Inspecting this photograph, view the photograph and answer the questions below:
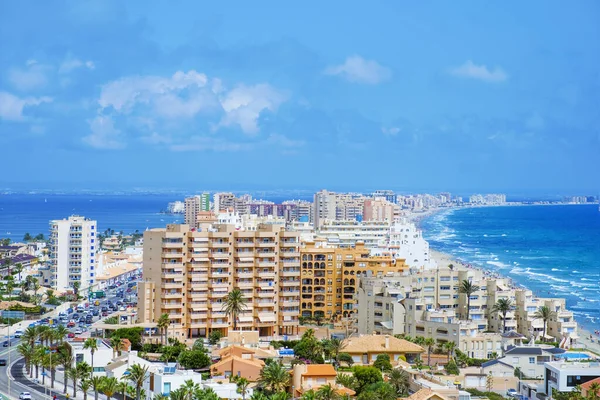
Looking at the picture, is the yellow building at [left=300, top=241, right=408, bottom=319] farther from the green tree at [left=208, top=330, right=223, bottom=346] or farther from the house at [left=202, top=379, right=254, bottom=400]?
the house at [left=202, top=379, right=254, bottom=400]

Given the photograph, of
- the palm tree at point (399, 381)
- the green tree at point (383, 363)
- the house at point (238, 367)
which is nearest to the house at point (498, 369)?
the green tree at point (383, 363)

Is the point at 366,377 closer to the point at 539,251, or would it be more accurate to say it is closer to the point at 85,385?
the point at 85,385

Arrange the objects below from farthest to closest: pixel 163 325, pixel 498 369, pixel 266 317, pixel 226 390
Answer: pixel 266 317, pixel 163 325, pixel 498 369, pixel 226 390

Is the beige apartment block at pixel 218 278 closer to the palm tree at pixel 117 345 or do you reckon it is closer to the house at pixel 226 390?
the palm tree at pixel 117 345

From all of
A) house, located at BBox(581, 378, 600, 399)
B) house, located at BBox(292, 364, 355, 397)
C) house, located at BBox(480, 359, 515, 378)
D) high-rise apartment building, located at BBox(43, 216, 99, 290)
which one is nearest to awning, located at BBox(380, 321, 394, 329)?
house, located at BBox(480, 359, 515, 378)

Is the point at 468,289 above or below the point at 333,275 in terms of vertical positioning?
below

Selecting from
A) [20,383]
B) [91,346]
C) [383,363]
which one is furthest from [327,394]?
[20,383]

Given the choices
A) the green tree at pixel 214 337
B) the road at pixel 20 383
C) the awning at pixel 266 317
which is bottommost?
the road at pixel 20 383
